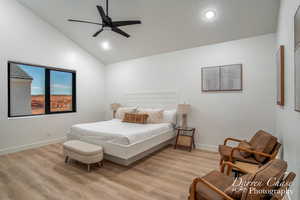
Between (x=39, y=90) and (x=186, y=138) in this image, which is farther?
(x=39, y=90)

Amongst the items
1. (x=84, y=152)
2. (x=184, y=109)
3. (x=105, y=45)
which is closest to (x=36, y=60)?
(x=105, y=45)

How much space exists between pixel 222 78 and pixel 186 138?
1.73 m

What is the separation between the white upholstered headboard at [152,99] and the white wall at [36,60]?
1.45 metres

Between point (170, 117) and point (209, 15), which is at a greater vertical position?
point (209, 15)

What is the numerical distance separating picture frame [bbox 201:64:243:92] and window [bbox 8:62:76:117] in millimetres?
4127

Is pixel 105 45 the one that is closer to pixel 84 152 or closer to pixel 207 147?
pixel 84 152

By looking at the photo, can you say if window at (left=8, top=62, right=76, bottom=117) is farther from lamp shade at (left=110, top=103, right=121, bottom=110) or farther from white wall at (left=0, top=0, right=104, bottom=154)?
lamp shade at (left=110, top=103, right=121, bottom=110)

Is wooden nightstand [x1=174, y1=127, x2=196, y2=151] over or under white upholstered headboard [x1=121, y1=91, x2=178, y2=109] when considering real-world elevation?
under

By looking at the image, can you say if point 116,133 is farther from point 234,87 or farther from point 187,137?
point 234,87

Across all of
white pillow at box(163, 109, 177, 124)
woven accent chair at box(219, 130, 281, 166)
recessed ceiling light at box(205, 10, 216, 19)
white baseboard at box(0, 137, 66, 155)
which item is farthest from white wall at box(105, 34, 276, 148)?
white baseboard at box(0, 137, 66, 155)

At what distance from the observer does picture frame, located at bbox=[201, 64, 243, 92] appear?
3441mm

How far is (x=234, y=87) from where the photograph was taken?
3.48 metres

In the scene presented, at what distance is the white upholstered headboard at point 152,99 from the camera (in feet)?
14.5

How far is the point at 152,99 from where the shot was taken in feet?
15.7
